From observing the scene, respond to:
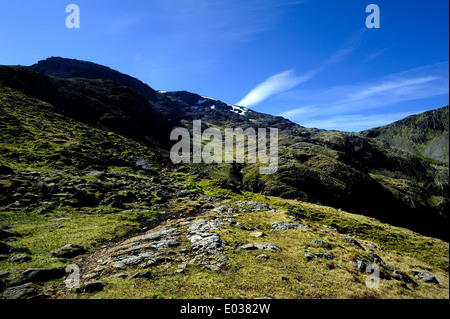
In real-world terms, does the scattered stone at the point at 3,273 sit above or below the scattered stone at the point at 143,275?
above

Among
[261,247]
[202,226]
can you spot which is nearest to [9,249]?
[202,226]

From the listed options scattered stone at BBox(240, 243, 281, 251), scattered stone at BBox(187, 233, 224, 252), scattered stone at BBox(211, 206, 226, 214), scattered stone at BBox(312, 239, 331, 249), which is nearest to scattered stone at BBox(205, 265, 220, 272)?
scattered stone at BBox(187, 233, 224, 252)

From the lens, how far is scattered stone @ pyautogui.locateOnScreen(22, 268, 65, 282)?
44.4 ft

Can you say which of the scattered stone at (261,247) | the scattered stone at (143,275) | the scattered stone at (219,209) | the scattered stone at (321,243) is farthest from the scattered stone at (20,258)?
the scattered stone at (321,243)

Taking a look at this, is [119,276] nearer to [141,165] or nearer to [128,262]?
[128,262]

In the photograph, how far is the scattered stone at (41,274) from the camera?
13531 millimetres

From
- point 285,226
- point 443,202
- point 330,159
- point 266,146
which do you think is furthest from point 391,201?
point 285,226

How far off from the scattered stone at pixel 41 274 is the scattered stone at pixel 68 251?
359 cm

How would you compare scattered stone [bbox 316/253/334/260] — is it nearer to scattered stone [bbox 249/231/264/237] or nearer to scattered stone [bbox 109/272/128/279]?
scattered stone [bbox 249/231/264/237]

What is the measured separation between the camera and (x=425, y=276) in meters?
20.5

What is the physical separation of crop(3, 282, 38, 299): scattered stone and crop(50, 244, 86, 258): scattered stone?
5.51 metres

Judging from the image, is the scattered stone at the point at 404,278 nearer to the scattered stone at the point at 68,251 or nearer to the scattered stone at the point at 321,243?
the scattered stone at the point at 321,243

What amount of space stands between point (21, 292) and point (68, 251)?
22.6ft
